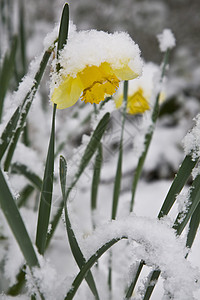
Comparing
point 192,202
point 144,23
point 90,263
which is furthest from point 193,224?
point 144,23

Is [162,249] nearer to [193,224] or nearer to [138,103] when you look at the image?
[193,224]

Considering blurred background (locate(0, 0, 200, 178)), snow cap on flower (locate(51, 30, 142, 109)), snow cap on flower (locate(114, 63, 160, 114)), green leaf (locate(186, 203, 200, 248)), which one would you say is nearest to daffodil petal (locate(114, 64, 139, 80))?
snow cap on flower (locate(51, 30, 142, 109))

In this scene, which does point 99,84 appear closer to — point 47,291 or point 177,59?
point 47,291

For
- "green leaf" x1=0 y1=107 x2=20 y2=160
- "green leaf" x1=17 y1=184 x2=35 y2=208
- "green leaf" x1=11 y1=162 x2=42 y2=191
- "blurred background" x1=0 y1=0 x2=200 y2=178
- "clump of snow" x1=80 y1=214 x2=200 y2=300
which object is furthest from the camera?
"blurred background" x1=0 y1=0 x2=200 y2=178

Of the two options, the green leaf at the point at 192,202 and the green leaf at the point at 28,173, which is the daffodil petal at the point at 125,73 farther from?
the green leaf at the point at 28,173

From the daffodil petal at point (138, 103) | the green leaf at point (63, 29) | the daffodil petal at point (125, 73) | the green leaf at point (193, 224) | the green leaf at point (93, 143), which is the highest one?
the daffodil petal at point (138, 103)

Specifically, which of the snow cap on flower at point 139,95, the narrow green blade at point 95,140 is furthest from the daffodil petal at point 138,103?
the narrow green blade at point 95,140

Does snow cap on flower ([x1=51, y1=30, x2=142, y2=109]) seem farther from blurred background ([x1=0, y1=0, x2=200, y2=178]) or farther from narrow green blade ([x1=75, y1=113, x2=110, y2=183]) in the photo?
blurred background ([x1=0, y1=0, x2=200, y2=178])
